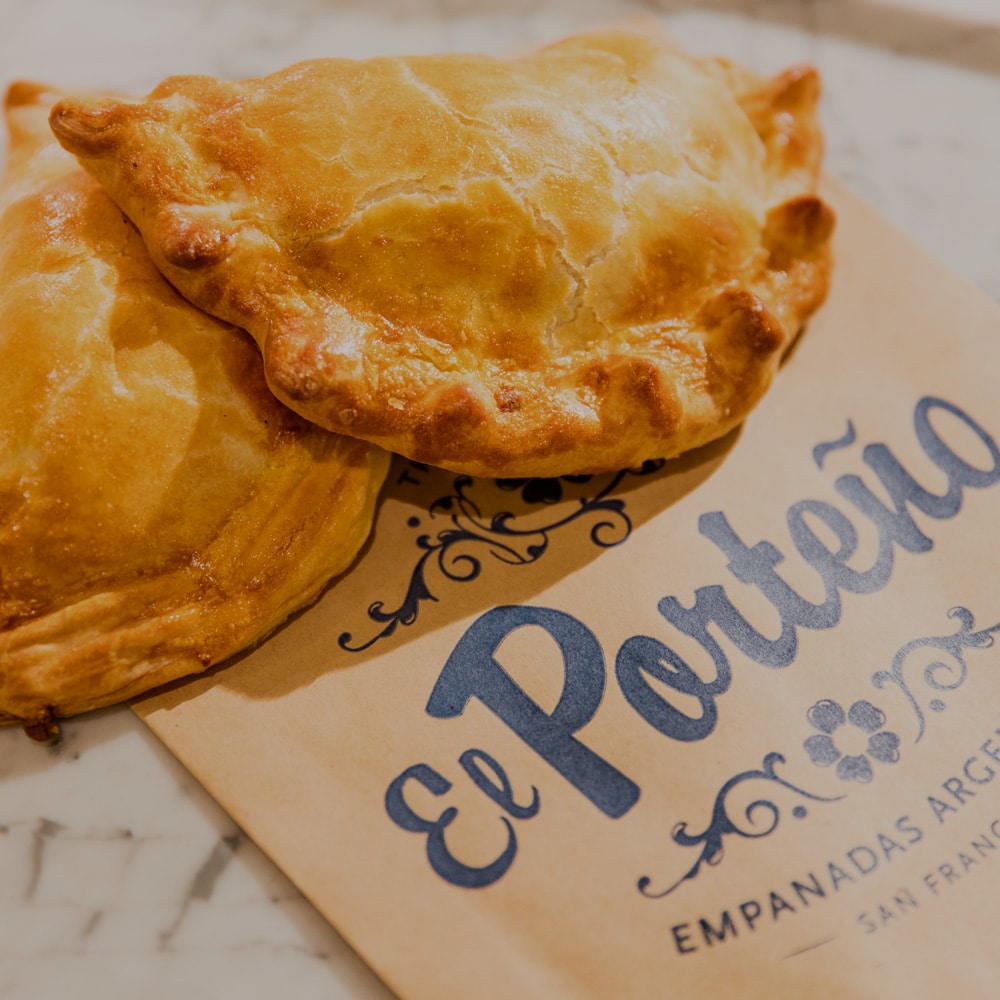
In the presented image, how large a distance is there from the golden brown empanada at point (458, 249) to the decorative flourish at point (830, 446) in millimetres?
203

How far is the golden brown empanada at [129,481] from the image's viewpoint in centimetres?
147

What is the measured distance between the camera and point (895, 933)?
1.41 m

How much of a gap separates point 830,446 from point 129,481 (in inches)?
51.0

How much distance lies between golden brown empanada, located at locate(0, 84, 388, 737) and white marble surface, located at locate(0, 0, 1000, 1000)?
157 mm

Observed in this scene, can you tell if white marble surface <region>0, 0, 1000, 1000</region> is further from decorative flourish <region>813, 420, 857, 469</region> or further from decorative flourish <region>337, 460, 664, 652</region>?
decorative flourish <region>813, 420, 857, 469</region>

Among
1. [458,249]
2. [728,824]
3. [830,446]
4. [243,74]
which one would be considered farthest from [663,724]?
[243,74]

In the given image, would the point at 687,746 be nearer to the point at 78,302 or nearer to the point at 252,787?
the point at 252,787

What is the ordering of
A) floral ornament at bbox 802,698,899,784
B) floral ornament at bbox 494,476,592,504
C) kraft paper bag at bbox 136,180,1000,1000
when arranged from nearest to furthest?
1. kraft paper bag at bbox 136,180,1000,1000
2. floral ornament at bbox 802,698,899,784
3. floral ornament at bbox 494,476,592,504

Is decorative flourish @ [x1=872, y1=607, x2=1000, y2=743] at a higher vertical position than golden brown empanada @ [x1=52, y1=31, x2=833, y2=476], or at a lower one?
lower

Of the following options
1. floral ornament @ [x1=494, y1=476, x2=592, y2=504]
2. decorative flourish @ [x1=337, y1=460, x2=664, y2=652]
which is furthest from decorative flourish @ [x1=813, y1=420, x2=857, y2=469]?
floral ornament @ [x1=494, y1=476, x2=592, y2=504]

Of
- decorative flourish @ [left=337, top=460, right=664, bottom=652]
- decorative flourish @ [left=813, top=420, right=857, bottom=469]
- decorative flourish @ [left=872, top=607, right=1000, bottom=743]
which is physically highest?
decorative flourish @ [left=813, top=420, right=857, bottom=469]

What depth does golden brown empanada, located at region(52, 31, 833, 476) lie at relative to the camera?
1562 mm

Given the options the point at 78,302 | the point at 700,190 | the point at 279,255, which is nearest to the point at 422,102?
the point at 279,255

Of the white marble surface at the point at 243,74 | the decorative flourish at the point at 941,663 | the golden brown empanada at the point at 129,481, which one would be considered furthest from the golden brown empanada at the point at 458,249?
the white marble surface at the point at 243,74
